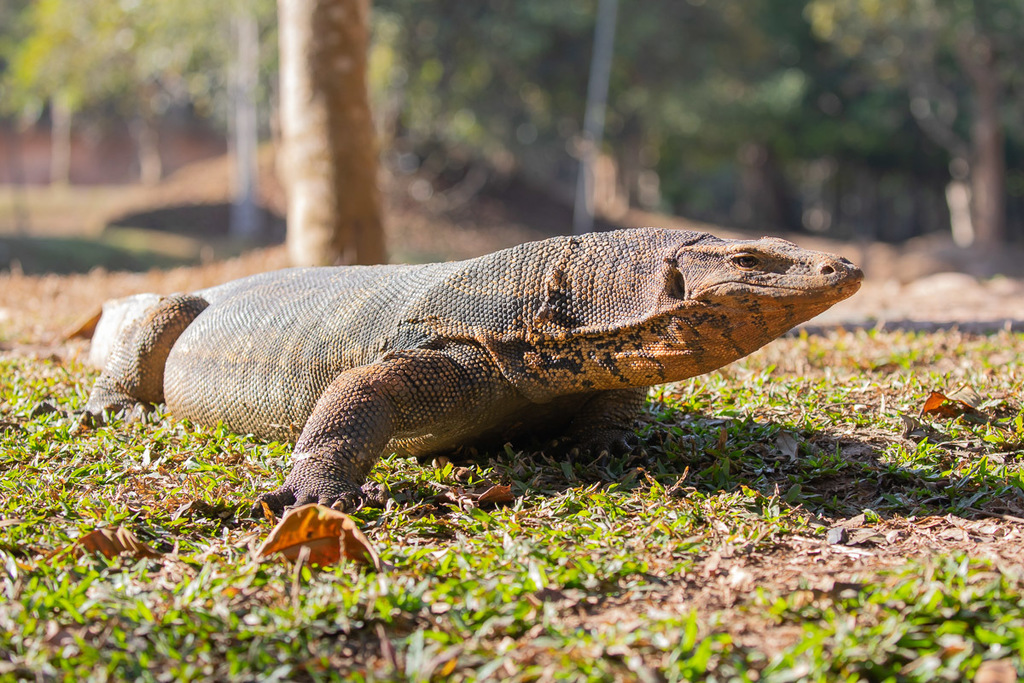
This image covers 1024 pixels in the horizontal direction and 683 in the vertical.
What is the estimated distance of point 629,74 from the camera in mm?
24453

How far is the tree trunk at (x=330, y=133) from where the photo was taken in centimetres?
811

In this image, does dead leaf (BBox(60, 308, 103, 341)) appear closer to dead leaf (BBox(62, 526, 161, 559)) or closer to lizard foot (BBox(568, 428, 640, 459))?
dead leaf (BBox(62, 526, 161, 559))

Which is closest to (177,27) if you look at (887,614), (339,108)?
(339,108)

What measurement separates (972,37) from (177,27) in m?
18.1

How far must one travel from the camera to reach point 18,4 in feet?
119

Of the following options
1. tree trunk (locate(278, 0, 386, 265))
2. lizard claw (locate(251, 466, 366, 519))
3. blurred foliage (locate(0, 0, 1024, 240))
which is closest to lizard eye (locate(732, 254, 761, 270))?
lizard claw (locate(251, 466, 366, 519))

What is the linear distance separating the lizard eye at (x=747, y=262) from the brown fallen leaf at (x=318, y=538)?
1.40 m

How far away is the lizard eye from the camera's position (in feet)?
9.23

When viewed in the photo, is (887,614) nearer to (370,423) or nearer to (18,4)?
(370,423)

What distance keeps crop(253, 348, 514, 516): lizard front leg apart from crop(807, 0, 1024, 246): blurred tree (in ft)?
68.7

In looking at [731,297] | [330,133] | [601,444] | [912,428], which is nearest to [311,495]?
[601,444]

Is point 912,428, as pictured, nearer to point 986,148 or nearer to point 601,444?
point 601,444

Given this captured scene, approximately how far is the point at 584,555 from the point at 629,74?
2340cm

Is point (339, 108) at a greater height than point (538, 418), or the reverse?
point (339, 108)
